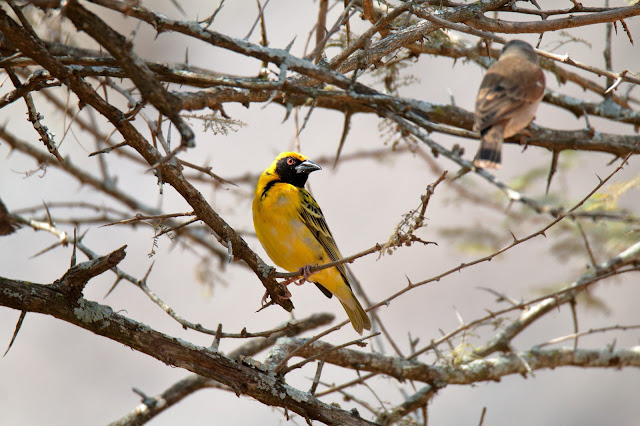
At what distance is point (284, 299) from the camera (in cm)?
359

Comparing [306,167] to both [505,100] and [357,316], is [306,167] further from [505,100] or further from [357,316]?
[505,100]

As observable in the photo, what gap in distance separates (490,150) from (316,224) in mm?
2735

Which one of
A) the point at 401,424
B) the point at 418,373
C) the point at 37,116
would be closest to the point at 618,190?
the point at 418,373

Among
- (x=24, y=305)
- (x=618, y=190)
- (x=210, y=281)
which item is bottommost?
(x=24, y=305)

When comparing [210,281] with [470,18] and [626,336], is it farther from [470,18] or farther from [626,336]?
[626,336]

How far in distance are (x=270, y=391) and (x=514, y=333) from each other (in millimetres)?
2441

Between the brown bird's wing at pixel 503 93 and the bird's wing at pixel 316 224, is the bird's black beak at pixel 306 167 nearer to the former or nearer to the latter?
the bird's wing at pixel 316 224

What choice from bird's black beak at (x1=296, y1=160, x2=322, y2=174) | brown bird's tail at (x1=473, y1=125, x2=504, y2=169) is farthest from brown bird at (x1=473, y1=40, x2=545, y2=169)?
bird's black beak at (x1=296, y1=160, x2=322, y2=174)

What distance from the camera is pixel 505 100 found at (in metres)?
2.86

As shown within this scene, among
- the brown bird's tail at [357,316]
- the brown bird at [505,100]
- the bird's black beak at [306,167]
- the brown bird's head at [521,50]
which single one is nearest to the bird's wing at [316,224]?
the brown bird's tail at [357,316]

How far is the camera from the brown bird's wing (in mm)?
2842

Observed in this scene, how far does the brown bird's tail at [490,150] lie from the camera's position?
2648mm

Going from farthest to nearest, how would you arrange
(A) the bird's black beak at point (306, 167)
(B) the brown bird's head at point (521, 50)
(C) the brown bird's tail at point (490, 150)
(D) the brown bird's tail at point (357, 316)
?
1. (A) the bird's black beak at point (306, 167)
2. (D) the brown bird's tail at point (357, 316)
3. (B) the brown bird's head at point (521, 50)
4. (C) the brown bird's tail at point (490, 150)

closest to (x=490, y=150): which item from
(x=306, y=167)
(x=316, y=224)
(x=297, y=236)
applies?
(x=297, y=236)
